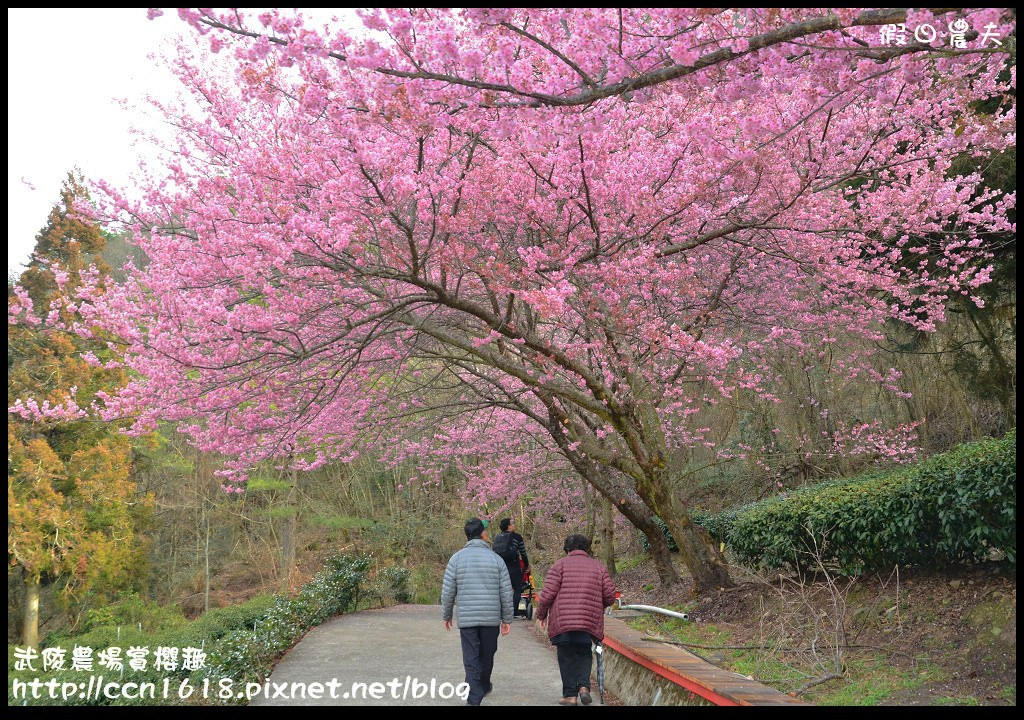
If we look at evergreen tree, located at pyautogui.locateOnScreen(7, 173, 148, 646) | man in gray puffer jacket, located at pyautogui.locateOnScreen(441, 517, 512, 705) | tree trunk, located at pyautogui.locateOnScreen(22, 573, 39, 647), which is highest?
evergreen tree, located at pyautogui.locateOnScreen(7, 173, 148, 646)

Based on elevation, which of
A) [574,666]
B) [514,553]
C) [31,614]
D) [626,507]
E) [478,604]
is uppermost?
[626,507]

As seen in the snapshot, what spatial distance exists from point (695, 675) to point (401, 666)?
11.9ft

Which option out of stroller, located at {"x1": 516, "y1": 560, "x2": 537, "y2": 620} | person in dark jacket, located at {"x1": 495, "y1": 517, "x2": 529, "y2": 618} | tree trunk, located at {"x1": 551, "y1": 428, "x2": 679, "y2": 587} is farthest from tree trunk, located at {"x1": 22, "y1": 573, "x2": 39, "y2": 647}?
tree trunk, located at {"x1": 551, "y1": 428, "x2": 679, "y2": 587}

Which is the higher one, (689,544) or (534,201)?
(534,201)

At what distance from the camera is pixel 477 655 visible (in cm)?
643

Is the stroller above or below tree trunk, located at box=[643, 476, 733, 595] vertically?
below

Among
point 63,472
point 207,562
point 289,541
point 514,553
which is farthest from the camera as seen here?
point 207,562

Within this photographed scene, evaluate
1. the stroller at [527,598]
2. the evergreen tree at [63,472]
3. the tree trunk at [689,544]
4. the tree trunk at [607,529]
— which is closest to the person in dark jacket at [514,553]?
the stroller at [527,598]

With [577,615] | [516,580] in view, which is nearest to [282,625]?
[516,580]

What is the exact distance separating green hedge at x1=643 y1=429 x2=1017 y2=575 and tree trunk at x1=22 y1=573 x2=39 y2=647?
16.2 meters

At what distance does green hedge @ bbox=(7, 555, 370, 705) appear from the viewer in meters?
6.57

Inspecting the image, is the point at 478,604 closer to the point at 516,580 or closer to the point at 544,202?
the point at 544,202

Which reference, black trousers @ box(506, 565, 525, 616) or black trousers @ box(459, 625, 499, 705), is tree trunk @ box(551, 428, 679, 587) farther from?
black trousers @ box(459, 625, 499, 705)

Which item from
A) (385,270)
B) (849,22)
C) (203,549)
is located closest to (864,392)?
(385,270)
